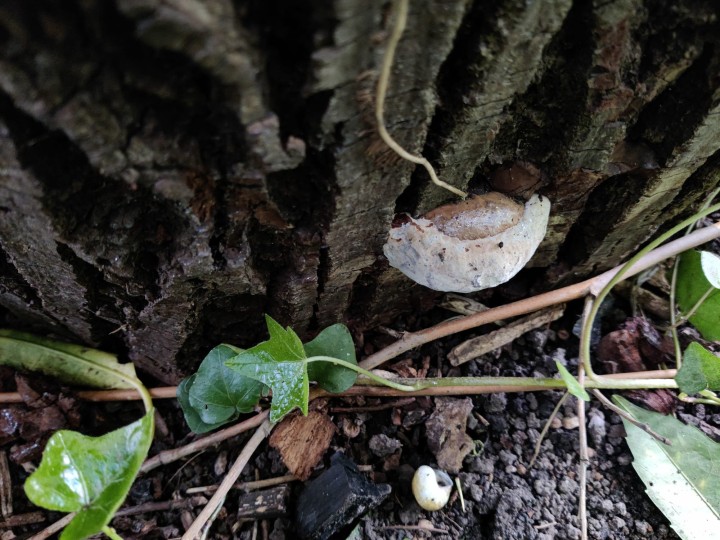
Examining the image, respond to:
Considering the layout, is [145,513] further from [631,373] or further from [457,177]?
[631,373]

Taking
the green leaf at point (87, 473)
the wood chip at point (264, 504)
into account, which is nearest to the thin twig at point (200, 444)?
the wood chip at point (264, 504)

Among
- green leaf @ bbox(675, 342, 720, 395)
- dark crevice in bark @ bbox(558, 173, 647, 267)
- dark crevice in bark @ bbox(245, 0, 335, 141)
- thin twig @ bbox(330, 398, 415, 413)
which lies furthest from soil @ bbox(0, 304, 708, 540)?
dark crevice in bark @ bbox(245, 0, 335, 141)

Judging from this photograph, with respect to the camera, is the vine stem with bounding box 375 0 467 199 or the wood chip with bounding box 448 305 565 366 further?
the wood chip with bounding box 448 305 565 366

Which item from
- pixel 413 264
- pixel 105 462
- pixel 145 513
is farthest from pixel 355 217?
pixel 145 513

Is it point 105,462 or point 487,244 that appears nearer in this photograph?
point 105,462

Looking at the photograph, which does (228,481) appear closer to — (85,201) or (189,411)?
(189,411)

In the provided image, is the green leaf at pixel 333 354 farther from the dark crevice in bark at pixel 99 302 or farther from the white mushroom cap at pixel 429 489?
the dark crevice in bark at pixel 99 302

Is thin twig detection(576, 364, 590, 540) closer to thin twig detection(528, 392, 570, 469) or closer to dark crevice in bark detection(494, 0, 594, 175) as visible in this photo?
thin twig detection(528, 392, 570, 469)
